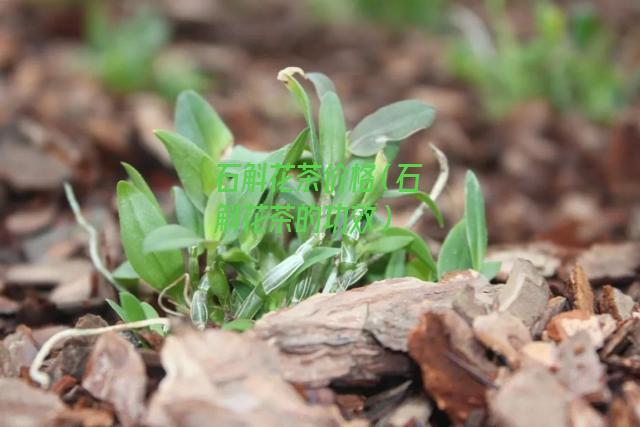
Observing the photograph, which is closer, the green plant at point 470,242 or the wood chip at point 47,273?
the green plant at point 470,242

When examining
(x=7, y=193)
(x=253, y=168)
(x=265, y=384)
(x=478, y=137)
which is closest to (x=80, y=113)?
(x=7, y=193)

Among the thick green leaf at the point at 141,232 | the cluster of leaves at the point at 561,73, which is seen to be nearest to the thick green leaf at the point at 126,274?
the thick green leaf at the point at 141,232

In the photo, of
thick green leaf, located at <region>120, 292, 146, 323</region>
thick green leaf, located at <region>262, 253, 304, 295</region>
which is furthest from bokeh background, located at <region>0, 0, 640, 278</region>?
thick green leaf, located at <region>262, 253, 304, 295</region>

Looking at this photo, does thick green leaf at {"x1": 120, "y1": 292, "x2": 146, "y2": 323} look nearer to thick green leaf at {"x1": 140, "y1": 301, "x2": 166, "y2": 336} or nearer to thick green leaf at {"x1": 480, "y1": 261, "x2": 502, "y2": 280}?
thick green leaf at {"x1": 140, "y1": 301, "x2": 166, "y2": 336}

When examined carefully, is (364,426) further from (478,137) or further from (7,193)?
(478,137)

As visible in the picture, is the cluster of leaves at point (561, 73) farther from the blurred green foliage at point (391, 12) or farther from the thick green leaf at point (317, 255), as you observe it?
the thick green leaf at point (317, 255)

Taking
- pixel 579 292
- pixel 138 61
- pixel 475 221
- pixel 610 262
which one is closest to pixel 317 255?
pixel 475 221
